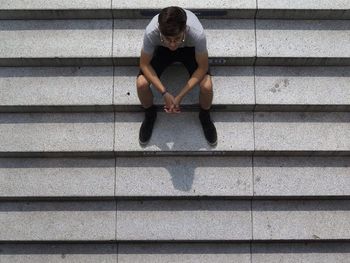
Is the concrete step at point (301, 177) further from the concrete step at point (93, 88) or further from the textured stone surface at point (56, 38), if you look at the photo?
the textured stone surface at point (56, 38)

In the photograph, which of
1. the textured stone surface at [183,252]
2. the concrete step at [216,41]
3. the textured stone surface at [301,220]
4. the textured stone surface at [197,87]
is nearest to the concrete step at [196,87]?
the textured stone surface at [197,87]

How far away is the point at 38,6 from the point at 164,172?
2905mm

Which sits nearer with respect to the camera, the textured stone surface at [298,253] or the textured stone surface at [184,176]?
the textured stone surface at [184,176]

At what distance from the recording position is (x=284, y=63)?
5762mm

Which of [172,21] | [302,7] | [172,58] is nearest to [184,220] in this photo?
[172,58]

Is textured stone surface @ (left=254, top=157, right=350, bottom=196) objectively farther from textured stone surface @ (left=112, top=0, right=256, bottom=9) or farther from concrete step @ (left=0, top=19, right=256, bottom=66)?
textured stone surface @ (left=112, top=0, right=256, bottom=9)

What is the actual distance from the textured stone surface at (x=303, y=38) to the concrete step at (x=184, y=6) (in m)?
0.14

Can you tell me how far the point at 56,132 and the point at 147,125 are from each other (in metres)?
1.31

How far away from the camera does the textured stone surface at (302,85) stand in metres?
5.68

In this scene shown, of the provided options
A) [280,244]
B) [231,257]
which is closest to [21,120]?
[231,257]

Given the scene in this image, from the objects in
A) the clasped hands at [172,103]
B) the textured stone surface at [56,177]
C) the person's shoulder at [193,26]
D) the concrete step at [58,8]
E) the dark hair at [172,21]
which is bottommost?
the textured stone surface at [56,177]

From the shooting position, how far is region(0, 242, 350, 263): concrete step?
18.8 feet

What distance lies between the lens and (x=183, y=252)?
5.75 meters

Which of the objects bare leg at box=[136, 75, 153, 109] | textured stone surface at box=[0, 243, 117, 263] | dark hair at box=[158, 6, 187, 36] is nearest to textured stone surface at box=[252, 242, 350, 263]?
textured stone surface at box=[0, 243, 117, 263]
